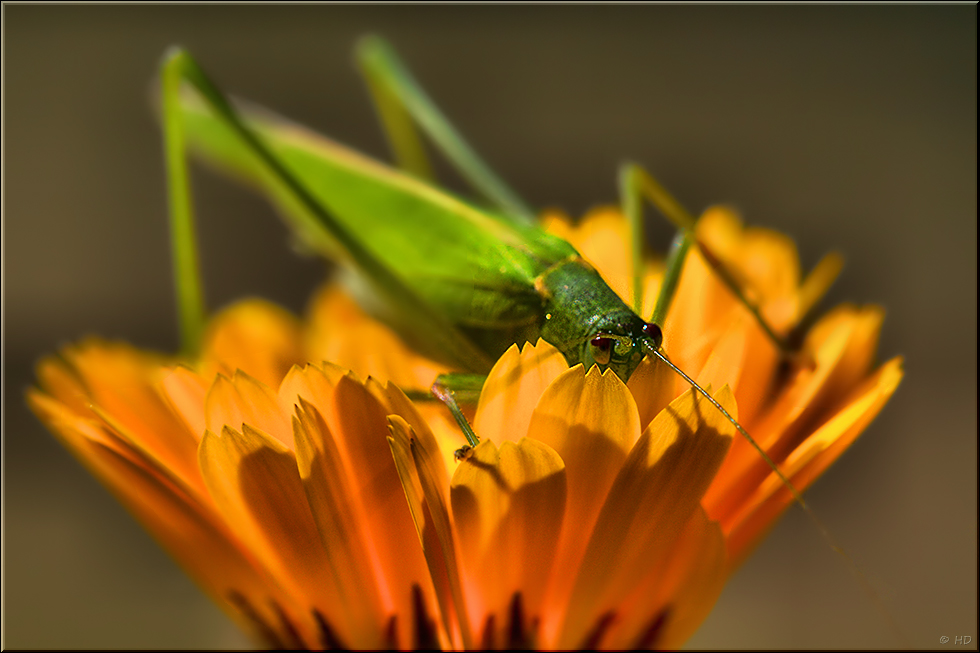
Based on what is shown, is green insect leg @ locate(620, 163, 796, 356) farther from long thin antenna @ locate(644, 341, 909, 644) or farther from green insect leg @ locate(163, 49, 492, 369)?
green insect leg @ locate(163, 49, 492, 369)

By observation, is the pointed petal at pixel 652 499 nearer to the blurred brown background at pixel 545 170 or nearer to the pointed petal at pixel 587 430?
the pointed petal at pixel 587 430

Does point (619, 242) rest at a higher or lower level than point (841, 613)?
higher

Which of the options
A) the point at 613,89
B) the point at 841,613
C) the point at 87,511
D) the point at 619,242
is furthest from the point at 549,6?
the point at 87,511

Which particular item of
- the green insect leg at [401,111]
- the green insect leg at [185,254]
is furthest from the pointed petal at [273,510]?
the green insect leg at [401,111]

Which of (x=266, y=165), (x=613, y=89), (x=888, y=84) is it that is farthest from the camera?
(x=613, y=89)

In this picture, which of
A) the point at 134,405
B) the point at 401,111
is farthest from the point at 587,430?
the point at 401,111

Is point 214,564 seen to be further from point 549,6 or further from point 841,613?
point 549,6
